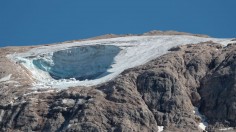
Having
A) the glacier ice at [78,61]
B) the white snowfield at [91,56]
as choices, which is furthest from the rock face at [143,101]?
the glacier ice at [78,61]

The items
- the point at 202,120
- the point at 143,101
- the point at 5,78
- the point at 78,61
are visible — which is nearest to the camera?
the point at 202,120

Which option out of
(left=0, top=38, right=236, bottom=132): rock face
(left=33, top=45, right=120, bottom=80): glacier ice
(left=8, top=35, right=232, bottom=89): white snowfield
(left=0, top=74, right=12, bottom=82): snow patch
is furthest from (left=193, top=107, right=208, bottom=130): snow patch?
(left=0, top=74, right=12, bottom=82): snow patch

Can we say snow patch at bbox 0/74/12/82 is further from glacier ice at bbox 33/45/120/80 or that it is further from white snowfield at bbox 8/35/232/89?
glacier ice at bbox 33/45/120/80

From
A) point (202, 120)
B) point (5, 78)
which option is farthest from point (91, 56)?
point (202, 120)

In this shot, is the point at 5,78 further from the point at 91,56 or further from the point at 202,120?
the point at 202,120

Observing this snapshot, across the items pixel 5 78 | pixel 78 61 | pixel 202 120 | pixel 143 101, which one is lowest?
pixel 202 120
